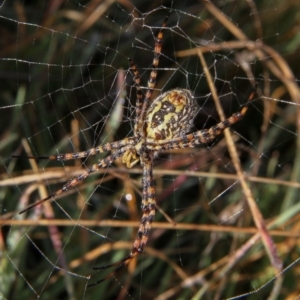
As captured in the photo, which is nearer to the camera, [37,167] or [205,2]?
[37,167]

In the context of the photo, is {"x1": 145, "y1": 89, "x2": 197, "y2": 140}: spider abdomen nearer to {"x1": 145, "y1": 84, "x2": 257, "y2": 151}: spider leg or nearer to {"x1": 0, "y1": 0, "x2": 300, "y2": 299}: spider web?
{"x1": 145, "y1": 84, "x2": 257, "y2": 151}: spider leg

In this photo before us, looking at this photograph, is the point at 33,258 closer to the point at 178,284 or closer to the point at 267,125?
the point at 178,284

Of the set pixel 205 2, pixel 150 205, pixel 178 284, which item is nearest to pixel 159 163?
pixel 150 205

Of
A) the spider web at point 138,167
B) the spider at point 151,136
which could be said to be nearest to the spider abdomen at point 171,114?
the spider at point 151,136

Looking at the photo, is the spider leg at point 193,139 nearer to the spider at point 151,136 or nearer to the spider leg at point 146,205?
the spider at point 151,136

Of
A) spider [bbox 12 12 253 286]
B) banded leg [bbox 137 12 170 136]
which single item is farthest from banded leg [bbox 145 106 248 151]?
banded leg [bbox 137 12 170 136]

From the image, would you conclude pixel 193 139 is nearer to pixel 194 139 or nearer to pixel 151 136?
pixel 194 139
